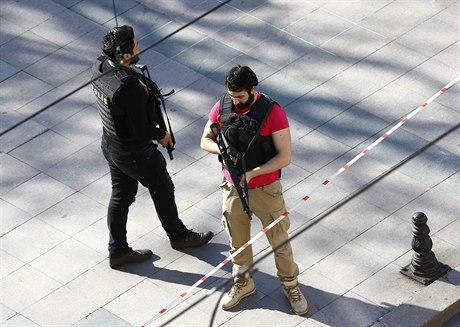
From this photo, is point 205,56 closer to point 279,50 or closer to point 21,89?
point 279,50

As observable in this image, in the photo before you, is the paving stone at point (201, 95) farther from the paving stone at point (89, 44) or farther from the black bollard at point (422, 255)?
the black bollard at point (422, 255)

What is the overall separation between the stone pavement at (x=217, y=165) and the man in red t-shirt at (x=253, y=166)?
282 mm

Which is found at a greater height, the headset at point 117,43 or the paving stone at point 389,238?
the headset at point 117,43

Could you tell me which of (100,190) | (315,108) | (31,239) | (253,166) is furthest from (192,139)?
(253,166)

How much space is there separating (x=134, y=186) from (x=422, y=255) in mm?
2147

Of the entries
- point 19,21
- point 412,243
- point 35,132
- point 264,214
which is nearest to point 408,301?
point 412,243

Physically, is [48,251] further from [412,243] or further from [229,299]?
[412,243]

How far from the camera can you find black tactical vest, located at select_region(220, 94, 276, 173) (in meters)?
8.34

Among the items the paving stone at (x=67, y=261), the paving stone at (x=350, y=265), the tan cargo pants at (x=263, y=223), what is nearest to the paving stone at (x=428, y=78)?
the paving stone at (x=350, y=265)

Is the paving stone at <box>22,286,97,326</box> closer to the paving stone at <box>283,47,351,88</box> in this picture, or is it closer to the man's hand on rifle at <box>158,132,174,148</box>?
the man's hand on rifle at <box>158,132,174,148</box>

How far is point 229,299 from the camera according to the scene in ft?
29.6

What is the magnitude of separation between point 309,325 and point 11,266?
7.64 ft

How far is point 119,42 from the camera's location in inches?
346

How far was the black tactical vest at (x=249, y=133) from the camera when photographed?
27.4ft
